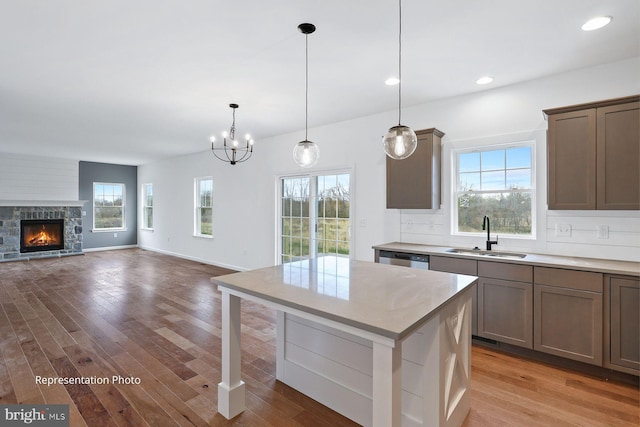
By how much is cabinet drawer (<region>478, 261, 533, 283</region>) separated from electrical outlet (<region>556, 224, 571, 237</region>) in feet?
2.27

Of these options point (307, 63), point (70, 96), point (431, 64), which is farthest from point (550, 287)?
point (70, 96)

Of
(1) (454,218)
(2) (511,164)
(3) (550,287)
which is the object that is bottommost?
(3) (550,287)

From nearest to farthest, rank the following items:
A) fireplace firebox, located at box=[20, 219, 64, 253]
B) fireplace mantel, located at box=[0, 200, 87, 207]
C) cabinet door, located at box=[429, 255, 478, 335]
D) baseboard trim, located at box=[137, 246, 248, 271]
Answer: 1. cabinet door, located at box=[429, 255, 478, 335]
2. baseboard trim, located at box=[137, 246, 248, 271]
3. fireplace mantel, located at box=[0, 200, 87, 207]
4. fireplace firebox, located at box=[20, 219, 64, 253]

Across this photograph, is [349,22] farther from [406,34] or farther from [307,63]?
[307,63]

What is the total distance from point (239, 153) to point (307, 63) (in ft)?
13.2

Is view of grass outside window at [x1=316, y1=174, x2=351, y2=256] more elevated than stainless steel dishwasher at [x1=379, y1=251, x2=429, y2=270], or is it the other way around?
view of grass outside window at [x1=316, y1=174, x2=351, y2=256]

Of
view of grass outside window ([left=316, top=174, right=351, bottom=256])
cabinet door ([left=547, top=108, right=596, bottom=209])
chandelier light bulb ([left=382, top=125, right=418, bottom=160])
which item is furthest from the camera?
view of grass outside window ([left=316, top=174, right=351, bottom=256])

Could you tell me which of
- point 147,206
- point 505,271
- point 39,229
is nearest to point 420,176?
point 505,271

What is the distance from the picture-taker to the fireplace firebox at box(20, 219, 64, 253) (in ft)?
26.7

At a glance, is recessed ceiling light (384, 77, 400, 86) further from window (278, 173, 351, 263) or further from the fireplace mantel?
the fireplace mantel

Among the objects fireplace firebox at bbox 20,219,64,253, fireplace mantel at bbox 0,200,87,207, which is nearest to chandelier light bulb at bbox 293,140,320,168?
fireplace mantel at bbox 0,200,87,207

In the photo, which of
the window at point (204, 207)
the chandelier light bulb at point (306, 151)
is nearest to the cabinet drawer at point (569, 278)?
the chandelier light bulb at point (306, 151)

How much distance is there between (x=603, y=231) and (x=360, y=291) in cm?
270

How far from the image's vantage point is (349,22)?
7.77 ft
